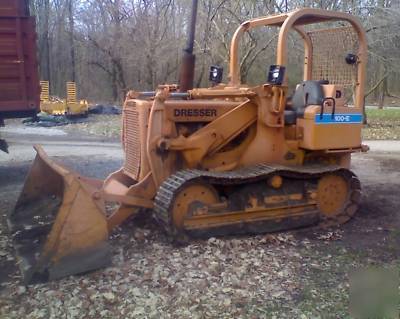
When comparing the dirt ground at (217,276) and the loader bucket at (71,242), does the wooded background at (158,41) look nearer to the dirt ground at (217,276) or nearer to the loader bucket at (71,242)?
the dirt ground at (217,276)

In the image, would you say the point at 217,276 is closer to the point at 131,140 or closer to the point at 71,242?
the point at 71,242

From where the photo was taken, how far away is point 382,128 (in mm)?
17297

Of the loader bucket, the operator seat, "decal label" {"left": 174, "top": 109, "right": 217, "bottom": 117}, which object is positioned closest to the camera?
the loader bucket

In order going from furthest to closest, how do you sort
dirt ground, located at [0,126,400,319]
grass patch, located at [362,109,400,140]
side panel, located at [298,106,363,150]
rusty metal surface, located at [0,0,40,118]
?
grass patch, located at [362,109,400,140]
rusty metal surface, located at [0,0,40,118]
side panel, located at [298,106,363,150]
dirt ground, located at [0,126,400,319]

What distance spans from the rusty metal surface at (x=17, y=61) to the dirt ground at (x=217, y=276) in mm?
2347

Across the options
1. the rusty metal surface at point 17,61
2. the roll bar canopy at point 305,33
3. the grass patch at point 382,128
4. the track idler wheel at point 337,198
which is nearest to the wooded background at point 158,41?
the grass patch at point 382,128

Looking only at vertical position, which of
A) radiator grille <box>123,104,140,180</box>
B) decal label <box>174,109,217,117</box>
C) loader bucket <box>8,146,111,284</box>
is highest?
decal label <box>174,109,217,117</box>

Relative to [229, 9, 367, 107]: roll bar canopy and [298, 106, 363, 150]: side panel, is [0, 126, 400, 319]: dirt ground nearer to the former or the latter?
[298, 106, 363, 150]: side panel

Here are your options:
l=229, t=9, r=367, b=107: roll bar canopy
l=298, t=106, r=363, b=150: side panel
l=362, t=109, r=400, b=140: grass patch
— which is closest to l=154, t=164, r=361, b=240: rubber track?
l=298, t=106, r=363, b=150: side panel

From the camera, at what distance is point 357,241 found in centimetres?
570

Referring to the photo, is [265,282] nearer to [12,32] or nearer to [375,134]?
[12,32]

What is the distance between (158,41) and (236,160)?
1930cm

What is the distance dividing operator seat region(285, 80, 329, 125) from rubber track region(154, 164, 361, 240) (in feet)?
1.95

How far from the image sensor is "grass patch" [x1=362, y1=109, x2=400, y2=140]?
15.5m
